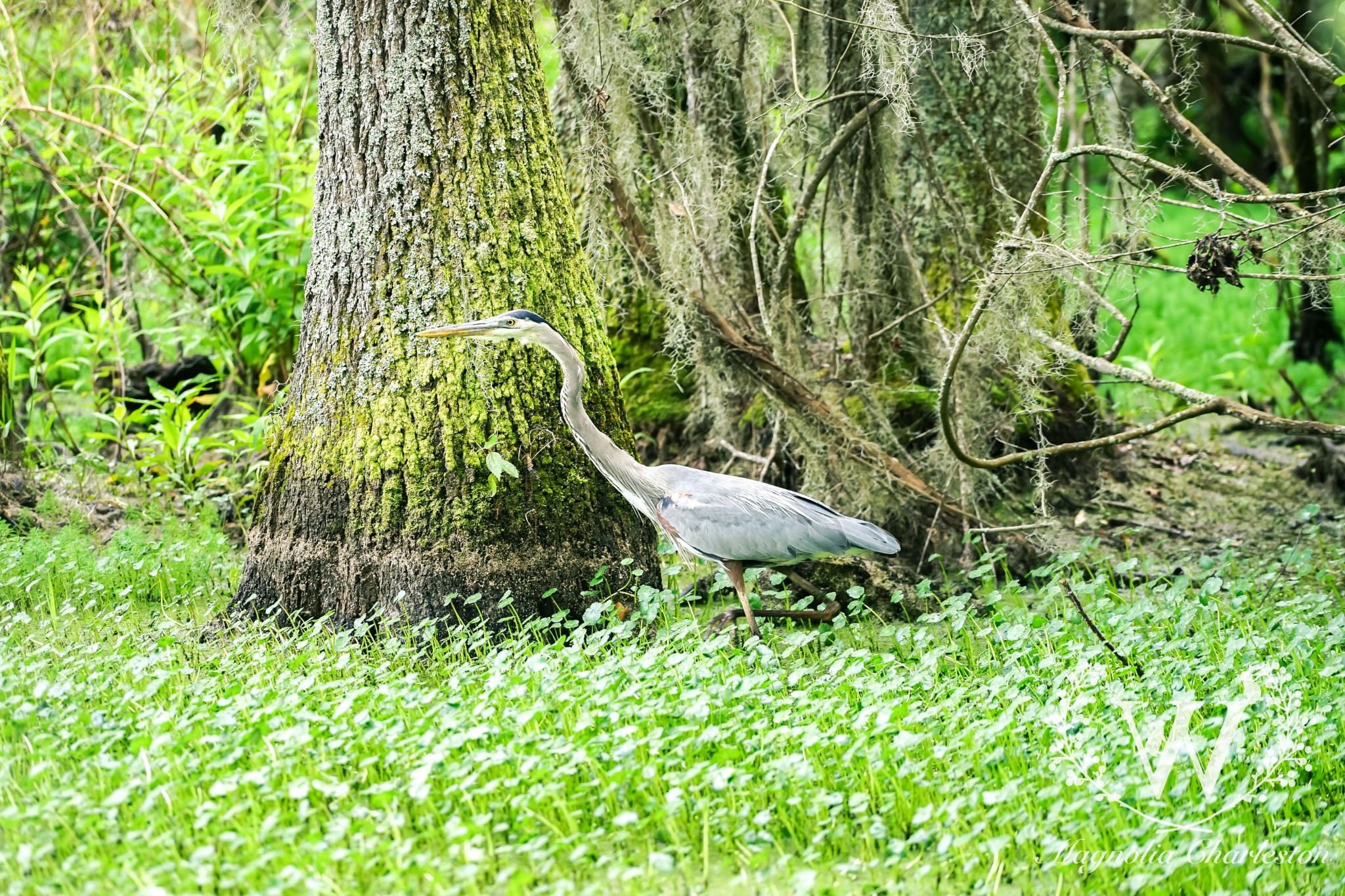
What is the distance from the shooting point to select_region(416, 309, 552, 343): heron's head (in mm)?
4094

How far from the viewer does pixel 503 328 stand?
13.6 feet

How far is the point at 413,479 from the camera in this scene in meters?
4.22

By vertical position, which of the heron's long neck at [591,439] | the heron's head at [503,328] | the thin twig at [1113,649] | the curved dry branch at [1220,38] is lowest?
the thin twig at [1113,649]

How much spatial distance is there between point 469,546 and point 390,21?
73.5 inches

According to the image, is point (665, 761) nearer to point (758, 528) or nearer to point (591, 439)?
point (758, 528)

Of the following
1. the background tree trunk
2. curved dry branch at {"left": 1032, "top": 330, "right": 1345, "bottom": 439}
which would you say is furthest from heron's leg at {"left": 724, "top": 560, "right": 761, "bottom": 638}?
the background tree trunk

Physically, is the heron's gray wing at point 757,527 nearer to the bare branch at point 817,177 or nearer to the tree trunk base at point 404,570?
the tree trunk base at point 404,570

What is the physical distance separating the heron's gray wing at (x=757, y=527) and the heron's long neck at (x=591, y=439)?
0.38ft

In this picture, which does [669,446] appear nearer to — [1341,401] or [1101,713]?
[1101,713]

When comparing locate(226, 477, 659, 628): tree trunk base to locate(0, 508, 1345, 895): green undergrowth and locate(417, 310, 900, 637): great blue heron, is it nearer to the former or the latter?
locate(0, 508, 1345, 895): green undergrowth

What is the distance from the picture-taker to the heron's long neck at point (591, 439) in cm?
424

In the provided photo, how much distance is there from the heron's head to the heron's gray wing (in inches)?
31.4

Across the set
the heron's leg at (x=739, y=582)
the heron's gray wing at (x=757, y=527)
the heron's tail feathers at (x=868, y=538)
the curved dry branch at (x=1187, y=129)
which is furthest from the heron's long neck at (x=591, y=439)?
the curved dry branch at (x=1187, y=129)

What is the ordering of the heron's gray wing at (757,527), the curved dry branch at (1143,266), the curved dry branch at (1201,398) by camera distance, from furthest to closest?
the heron's gray wing at (757,527)
the curved dry branch at (1201,398)
the curved dry branch at (1143,266)
